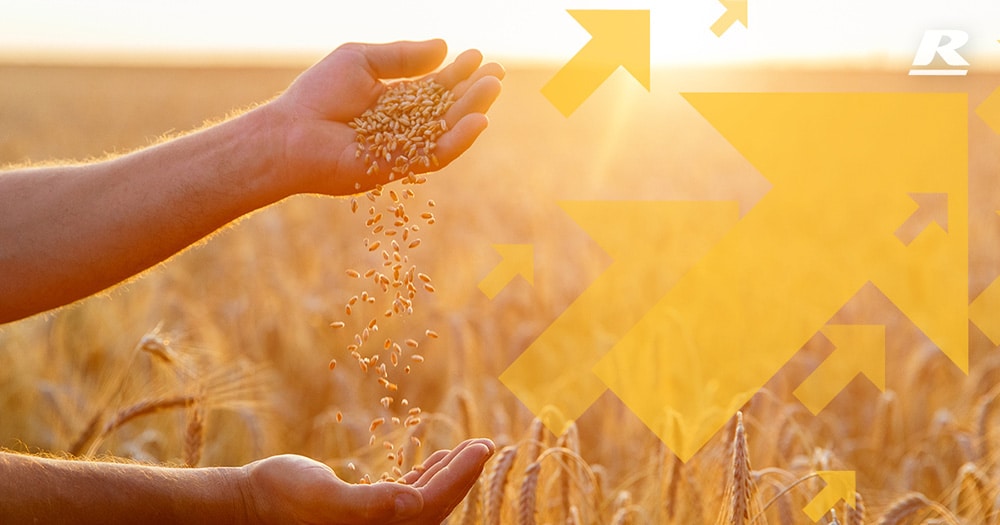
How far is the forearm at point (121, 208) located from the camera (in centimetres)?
203

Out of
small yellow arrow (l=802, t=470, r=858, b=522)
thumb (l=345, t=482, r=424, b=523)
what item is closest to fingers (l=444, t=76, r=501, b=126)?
thumb (l=345, t=482, r=424, b=523)

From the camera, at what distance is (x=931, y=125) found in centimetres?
1040

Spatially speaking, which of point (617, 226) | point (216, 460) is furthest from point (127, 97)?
point (216, 460)

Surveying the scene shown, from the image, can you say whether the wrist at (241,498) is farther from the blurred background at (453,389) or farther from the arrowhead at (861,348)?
the arrowhead at (861,348)

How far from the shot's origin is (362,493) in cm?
162

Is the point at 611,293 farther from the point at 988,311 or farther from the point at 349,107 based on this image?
the point at 349,107

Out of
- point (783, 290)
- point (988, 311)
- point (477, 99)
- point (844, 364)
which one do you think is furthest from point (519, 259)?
point (477, 99)

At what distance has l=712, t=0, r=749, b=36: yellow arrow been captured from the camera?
3.26m

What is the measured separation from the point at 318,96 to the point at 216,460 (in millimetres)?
1474

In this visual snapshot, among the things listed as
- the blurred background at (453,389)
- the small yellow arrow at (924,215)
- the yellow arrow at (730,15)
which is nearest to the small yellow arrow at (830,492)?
the blurred background at (453,389)

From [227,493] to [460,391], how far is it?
2.58 feet

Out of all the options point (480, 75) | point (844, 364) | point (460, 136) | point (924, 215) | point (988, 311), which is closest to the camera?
point (460, 136)

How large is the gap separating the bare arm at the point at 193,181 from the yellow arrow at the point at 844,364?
198cm

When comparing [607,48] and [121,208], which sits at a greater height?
[607,48]
